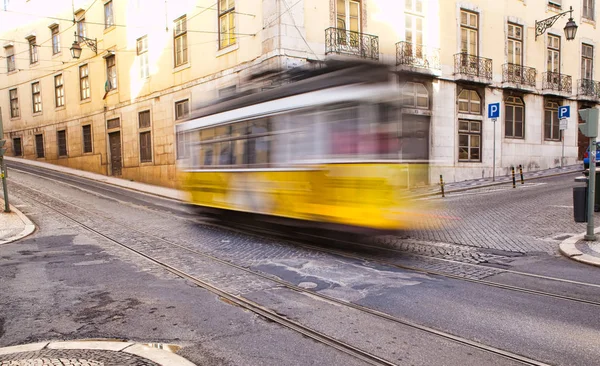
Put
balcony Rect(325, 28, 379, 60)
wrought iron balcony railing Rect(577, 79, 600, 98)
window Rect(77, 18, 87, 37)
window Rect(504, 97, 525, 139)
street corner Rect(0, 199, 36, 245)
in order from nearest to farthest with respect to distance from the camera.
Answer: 1. street corner Rect(0, 199, 36, 245)
2. balcony Rect(325, 28, 379, 60)
3. window Rect(504, 97, 525, 139)
4. wrought iron balcony railing Rect(577, 79, 600, 98)
5. window Rect(77, 18, 87, 37)

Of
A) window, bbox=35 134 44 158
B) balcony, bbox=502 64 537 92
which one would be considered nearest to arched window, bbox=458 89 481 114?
balcony, bbox=502 64 537 92

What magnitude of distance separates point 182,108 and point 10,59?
22879 mm

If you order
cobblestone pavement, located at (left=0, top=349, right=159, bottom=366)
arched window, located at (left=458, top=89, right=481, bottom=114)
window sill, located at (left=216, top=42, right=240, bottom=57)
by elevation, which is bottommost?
cobblestone pavement, located at (left=0, top=349, right=159, bottom=366)

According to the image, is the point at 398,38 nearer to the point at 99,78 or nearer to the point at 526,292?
Answer: the point at 526,292

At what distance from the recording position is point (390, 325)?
177 inches

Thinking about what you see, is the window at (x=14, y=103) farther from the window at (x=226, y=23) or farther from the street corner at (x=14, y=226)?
the street corner at (x=14, y=226)

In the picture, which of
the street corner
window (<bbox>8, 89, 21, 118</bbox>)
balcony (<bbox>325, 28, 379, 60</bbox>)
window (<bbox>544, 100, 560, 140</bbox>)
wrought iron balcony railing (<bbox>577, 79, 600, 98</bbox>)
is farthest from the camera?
window (<bbox>8, 89, 21, 118</bbox>)

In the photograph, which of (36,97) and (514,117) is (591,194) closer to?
(514,117)

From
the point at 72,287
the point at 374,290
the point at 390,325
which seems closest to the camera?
the point at 390,325

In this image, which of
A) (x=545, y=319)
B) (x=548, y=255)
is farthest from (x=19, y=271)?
(x=548, y=255)

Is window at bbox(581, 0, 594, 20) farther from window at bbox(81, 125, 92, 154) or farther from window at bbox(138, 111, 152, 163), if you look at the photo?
window at bbox(81, 125, 92, 154)

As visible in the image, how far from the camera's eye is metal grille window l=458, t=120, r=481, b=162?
71.9ft

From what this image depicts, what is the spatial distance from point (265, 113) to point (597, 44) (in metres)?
28.6

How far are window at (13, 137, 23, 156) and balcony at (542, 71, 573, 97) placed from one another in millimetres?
37807
